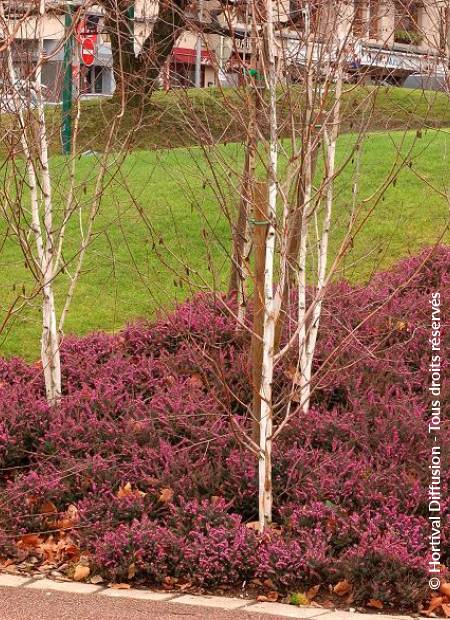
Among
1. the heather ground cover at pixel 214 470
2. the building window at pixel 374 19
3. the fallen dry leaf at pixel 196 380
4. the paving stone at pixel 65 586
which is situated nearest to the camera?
the paving stone at pixel 65 586

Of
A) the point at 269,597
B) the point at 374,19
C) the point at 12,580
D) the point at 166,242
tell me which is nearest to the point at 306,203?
the point at 374,19

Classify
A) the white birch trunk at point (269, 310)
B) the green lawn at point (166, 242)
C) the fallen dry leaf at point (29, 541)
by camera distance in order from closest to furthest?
the white birch trunk at point (269, 310) → the fallen dry leaf at point (29, 541) → the green lawn at point (166, 242)

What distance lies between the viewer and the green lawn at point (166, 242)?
9758 mm

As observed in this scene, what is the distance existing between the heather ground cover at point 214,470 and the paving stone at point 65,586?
0.53 ft

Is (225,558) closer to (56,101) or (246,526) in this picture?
(246,526)

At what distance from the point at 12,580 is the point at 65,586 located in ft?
0.99

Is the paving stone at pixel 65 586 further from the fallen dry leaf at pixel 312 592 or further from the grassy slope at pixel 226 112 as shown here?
the grassy slope at pixel 226 112

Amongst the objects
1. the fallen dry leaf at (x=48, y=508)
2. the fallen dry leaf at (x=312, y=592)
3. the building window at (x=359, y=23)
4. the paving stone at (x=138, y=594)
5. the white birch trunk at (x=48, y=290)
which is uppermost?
the building window at (x=359, y=23)

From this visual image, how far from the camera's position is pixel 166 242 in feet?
38.8

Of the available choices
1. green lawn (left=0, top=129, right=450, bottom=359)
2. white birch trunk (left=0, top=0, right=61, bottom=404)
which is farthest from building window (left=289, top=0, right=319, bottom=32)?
green lawn (left=0, top=129, right=450, bottom=359)

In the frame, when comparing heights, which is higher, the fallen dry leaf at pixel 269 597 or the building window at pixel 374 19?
the building window at pixel 374 19

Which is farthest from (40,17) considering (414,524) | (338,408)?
(414,524)

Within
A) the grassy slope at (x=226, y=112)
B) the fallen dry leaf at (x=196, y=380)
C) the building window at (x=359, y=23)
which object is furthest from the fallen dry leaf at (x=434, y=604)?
the building window at (x=359, y=23)

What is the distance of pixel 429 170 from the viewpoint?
44.0ft
